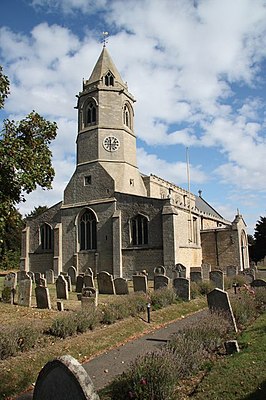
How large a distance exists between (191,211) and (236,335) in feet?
80.6

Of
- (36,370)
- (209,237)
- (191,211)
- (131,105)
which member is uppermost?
(131,105)

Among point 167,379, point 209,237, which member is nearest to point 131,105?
point 209,237

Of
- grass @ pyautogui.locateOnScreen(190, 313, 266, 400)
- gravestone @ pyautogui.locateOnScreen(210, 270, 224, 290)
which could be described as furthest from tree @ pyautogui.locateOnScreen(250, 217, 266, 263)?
grass @ pyautogui.locateOnScreen(190, 313, 266, 400)

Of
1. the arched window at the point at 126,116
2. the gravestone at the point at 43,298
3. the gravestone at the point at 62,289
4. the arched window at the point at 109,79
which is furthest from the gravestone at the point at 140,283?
the arched window at the point at 109,79

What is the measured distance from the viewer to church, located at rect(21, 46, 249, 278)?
28109 mm

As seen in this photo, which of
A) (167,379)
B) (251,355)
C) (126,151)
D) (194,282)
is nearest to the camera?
(167,379)

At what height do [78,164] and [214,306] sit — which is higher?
[78,164]

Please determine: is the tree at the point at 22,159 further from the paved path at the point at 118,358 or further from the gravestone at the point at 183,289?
the gravestone at the point at 183,289

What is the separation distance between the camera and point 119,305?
466 inches

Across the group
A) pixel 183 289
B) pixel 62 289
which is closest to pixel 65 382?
pixel 183 289

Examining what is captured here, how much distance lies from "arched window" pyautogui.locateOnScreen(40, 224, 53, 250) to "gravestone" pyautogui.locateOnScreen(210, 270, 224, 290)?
63.1ft

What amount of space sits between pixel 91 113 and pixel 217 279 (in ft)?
70.7

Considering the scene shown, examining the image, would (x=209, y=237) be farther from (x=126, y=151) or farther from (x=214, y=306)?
(x=214, y=306)

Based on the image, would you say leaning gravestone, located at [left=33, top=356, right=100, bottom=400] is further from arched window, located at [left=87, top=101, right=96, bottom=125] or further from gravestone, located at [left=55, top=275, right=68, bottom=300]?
arched window, located at [left=87, top=101, right=96, bottom=125]
